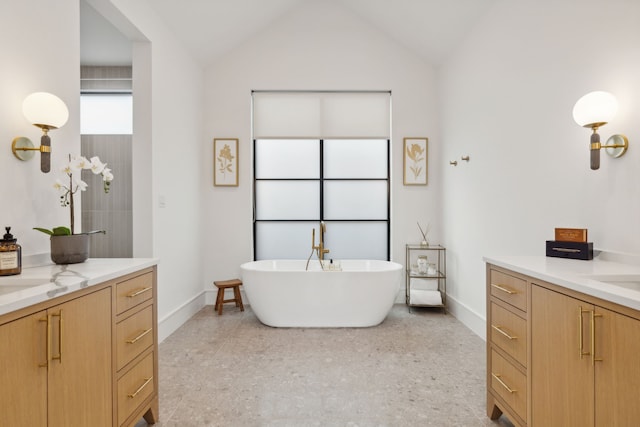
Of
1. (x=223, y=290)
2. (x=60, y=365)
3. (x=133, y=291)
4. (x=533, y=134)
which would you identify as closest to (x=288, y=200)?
(x=223, y=290)

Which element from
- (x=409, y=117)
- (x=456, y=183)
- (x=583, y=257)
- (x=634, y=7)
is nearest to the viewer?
(x=634, y=7)

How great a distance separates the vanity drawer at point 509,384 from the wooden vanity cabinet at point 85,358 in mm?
1687

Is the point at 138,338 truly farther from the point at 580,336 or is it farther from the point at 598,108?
the point at 598,108

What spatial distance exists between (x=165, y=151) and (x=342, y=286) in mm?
1953

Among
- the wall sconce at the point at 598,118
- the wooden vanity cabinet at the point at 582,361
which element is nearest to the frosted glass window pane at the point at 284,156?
the wall sconce at the point at 598,118

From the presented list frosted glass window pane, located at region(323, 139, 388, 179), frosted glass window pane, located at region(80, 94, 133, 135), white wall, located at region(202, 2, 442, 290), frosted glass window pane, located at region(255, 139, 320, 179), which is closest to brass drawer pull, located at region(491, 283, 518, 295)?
white wall, located at region(202, 2, 442, 290)

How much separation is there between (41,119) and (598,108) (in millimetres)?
2532

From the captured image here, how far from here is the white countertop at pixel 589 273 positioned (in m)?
1.05

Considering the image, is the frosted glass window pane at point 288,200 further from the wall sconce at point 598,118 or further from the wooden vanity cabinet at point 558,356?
the wall sconce at point 598,118

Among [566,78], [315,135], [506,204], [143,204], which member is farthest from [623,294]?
[315,135]

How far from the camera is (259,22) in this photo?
390 centimetres

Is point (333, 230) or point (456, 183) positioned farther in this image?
point (333, 230)

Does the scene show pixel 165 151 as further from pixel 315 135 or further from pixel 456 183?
pixel 456 183

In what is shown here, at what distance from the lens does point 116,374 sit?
4.77 feet
